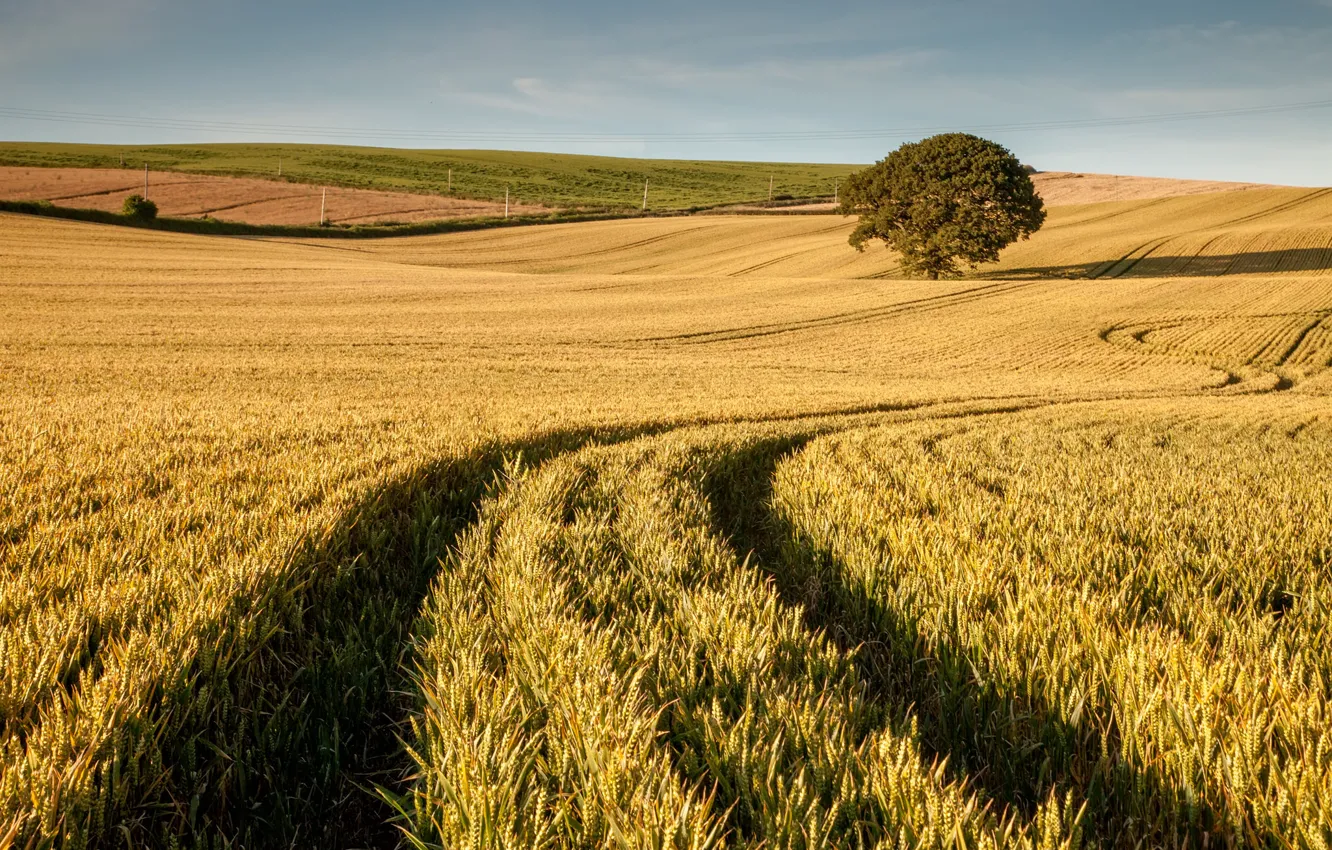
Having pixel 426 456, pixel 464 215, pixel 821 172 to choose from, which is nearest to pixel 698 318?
pixel 426 456

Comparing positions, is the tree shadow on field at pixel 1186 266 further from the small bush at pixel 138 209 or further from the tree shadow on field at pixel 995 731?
the small bush at pixel 138 209

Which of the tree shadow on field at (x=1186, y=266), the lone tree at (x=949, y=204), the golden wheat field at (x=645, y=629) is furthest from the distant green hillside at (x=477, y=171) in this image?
the golden wheat field at (x=645, y=629)

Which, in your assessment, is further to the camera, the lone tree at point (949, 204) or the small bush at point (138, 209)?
the small bush at point (138, 209)

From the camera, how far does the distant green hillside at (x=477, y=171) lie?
79.4 meters

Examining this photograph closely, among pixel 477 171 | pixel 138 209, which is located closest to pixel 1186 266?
pixel 138 209

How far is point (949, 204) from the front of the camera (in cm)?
4503

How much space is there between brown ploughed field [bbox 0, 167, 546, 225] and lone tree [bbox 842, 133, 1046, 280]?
38.7 m

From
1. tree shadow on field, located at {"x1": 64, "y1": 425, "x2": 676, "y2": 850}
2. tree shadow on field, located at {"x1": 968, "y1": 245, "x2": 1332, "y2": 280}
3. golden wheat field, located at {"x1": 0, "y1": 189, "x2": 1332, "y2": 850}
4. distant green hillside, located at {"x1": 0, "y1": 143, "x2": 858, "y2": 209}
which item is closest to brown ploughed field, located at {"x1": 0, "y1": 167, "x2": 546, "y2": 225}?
distant green hillside, located at {"x1": 0, "y1": 143, "x2": 858, "y2": 209}

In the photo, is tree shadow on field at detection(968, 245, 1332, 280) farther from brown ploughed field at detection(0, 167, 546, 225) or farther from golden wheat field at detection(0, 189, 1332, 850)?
brown ploughed field at detection(0, 167, 546, 225)

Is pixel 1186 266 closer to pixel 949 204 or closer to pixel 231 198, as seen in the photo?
pixel 949 204

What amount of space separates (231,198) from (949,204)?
63665 mm

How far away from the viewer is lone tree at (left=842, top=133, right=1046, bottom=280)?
4353cm

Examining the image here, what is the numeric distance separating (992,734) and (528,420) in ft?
21.0

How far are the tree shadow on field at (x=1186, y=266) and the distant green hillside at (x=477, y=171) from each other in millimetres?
44562
